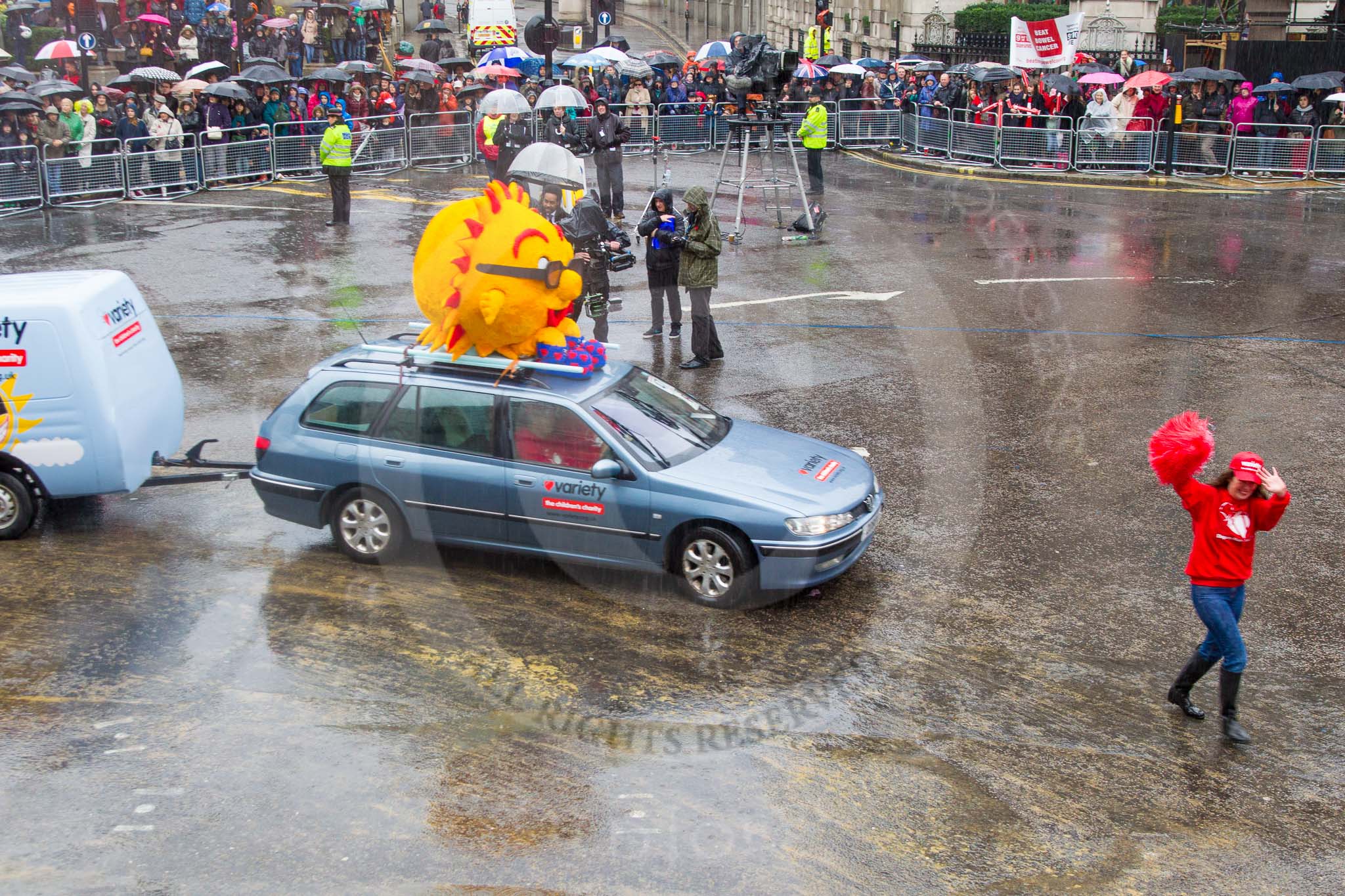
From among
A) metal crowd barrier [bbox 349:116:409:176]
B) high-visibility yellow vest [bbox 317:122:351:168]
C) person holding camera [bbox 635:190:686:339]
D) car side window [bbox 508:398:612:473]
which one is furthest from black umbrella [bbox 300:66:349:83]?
car side window [bbox 508:398:612:473]

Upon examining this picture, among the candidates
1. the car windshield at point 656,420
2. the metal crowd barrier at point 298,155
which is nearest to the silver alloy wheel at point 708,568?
the car windshield at point 656,420

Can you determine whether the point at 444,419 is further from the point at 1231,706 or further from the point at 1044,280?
the point at 1044,280

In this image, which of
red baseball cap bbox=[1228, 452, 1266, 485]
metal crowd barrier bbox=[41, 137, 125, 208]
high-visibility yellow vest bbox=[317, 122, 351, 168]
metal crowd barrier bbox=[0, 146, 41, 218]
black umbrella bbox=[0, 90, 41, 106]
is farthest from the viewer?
metal crowd barrier bbox=[41, 137, 125, 208]

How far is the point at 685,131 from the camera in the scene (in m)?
31.2

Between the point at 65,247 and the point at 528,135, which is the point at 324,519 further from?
the point at 528,135

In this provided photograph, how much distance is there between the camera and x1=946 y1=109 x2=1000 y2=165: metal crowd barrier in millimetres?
28109

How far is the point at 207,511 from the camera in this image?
10.6 metres

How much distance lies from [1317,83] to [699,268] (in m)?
17.4

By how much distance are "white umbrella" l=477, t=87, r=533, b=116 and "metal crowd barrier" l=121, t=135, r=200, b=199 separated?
18.5 ft

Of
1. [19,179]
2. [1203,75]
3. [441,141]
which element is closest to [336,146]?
[19,179]

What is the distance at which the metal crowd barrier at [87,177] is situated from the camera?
22.7 metres

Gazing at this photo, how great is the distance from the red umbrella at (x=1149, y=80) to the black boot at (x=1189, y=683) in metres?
21.2

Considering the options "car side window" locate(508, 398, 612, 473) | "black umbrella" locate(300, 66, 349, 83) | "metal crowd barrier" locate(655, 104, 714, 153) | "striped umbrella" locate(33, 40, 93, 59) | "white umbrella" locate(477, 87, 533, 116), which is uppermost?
"striped umbrella" locate(33, 40, 93, 59)

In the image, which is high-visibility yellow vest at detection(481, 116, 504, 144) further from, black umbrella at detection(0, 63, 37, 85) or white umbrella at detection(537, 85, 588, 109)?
black umbrella at detection(0, 63, 37, 85)
